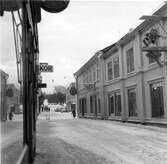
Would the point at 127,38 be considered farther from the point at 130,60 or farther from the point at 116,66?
the point at 116,66

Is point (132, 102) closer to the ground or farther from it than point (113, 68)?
closer to the ground

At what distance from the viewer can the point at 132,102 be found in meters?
25.1

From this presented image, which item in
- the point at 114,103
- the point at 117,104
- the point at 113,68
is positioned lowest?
the point at 117,104

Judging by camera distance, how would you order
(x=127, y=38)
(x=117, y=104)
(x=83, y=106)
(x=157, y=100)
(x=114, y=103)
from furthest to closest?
(x=83, y=106) → (x=114, y=103) → (x=117, y=104) → (x=127, y=38) → (x=157, y=100)

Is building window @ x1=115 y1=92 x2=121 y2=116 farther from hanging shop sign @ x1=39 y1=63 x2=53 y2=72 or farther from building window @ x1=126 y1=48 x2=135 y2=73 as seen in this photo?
hanging shop sign @ x1=39 y1=63 x2=53 y2=72

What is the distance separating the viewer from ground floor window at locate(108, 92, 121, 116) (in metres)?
29.0

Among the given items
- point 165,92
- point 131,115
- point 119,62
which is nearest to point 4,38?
point 165,92

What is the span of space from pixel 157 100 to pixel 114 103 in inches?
396

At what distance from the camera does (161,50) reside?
17.7 meters

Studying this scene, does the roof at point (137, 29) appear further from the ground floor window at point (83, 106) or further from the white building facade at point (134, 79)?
the ground floor window at point (83, 106)

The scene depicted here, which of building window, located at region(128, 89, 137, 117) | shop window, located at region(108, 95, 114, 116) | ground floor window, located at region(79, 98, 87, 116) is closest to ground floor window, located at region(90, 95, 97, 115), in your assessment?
ground floor window, located at region(79, 98, 87, 116)

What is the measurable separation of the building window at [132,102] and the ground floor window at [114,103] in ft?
9.71

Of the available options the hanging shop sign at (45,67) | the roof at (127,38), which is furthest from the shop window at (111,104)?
the hanging shop sign at (45,67)

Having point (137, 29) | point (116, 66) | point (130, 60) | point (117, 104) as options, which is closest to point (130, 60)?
point (130, 60)
